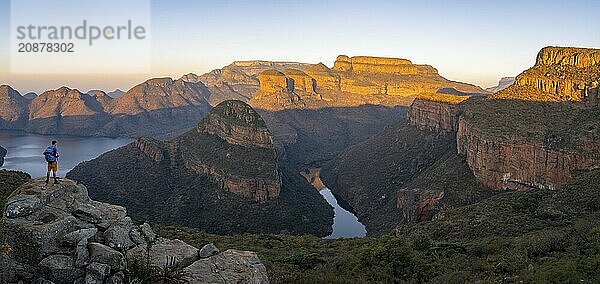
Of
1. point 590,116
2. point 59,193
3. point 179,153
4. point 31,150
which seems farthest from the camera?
point 31,150

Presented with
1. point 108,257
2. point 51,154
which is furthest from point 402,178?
point 108,257

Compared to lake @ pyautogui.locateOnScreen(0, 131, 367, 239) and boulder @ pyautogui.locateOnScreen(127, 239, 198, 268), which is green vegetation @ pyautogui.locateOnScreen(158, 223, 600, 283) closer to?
boulder @ pyautogui.locateOnScreen(127, 239, 198, 268)

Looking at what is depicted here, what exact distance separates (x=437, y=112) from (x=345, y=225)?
2729 cm

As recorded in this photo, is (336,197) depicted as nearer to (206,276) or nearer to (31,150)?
(206,276)

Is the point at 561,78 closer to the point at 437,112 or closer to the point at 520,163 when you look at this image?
the point at 520,163

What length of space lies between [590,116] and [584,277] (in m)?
36.9

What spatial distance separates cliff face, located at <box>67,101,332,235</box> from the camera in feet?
185

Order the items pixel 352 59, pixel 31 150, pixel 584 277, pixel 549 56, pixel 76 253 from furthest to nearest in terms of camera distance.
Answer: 1. pixel 352 59
2. pixel 31 150
3. pixel 549 56
4. pixel 584 277
5. pixel 76 253

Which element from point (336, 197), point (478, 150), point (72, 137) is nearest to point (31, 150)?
point (72, 137)

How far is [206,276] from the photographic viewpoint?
38.8 ft

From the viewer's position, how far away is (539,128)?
154ft

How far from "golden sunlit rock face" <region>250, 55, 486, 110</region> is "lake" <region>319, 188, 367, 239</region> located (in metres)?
85.8

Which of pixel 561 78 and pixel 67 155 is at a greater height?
pixel 561 78

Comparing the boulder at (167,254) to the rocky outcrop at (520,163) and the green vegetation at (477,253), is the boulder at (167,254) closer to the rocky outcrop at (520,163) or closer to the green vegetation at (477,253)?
the green vegetation at (477,253)
